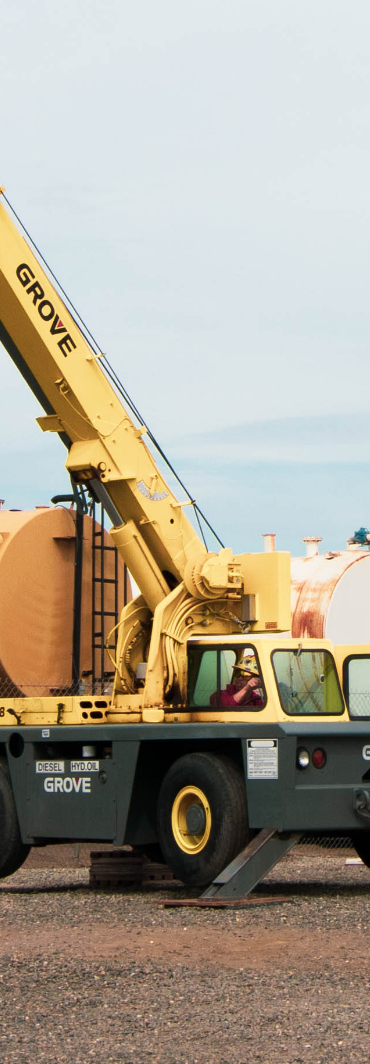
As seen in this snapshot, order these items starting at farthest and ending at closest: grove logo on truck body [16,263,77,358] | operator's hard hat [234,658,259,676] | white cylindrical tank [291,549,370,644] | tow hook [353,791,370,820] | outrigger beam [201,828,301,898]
A: white cylindrical tank [291,549,370,644]
grove logo on truck body [16,263,77,358]
operator's hard hat [234,658,259,676]
tow hook [353,791,370,820]
outrigger beam [201,828,301,898]

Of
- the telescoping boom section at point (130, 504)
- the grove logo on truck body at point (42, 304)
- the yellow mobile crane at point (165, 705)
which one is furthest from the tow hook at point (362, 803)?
the grove logo on truck body at point (42, 304)

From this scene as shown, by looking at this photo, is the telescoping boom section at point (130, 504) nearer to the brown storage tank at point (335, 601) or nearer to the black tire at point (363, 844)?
the black tire at point (363, 844)

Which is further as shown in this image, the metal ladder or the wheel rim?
the metal ladder

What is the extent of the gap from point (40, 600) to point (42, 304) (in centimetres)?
291

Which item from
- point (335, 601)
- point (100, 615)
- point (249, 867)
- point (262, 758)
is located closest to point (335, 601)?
point (335, 601)

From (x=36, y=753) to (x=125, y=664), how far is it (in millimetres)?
1185

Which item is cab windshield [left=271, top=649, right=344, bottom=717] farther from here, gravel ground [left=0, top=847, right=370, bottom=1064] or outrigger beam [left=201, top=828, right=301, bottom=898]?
gravel ground [left=0, top=847, right=370, bottom=1064]

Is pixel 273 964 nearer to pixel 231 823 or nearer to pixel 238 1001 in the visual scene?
pixel 238 1001

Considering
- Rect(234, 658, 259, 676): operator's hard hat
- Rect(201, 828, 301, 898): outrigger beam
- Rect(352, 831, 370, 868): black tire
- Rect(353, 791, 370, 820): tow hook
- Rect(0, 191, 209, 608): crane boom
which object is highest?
Rect(0, 191, 209, 608): crane boom

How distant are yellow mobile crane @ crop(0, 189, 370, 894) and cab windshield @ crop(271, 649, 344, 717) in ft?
0.05

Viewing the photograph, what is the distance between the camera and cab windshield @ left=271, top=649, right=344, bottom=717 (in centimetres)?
1295

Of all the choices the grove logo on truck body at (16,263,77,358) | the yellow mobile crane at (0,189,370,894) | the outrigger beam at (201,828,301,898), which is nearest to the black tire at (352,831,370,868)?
the yellow mobile crane at (0,189,370,894)

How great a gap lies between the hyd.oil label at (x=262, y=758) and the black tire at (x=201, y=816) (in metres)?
0.22

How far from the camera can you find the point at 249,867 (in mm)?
11992
